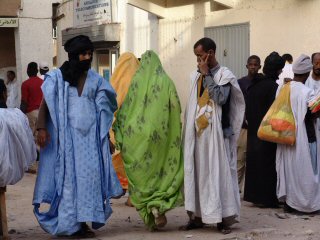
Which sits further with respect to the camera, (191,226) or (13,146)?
(191,226)

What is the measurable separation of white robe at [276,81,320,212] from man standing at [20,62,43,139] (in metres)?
5.54

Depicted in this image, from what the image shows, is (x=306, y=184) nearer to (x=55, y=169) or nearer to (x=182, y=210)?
(x=182, y=210)

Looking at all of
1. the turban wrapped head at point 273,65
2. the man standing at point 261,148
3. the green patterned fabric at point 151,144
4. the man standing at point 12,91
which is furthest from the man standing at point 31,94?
the green patterned fabric at point 151,144

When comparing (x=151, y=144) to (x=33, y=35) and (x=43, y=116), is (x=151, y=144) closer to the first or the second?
(x=43, y=116)

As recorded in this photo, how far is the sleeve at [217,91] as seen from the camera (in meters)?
7.14

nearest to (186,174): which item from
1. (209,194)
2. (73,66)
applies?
(209,194)

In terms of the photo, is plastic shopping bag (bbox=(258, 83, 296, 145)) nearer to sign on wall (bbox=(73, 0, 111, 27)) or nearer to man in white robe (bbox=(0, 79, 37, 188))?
man in white robe (bbox=(0, 79, 37, 188))

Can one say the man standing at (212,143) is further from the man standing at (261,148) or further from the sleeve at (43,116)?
the man standing at (261,148)

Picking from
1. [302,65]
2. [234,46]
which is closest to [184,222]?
[302,65]

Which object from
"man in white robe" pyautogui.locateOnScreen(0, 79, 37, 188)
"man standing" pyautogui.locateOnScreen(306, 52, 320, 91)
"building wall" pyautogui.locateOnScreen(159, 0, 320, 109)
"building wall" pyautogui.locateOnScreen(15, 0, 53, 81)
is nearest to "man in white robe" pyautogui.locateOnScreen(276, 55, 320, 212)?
"man standing" pyautogui.locateOnScreen(306, 52, 320, 91)

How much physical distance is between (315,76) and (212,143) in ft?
7.41

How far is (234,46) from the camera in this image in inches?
531

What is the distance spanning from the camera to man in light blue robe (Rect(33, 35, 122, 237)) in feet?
22.9

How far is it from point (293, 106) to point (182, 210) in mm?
1671
